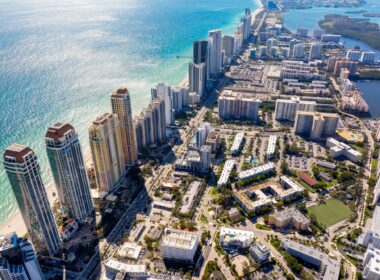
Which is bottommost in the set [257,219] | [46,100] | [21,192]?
[257,219]

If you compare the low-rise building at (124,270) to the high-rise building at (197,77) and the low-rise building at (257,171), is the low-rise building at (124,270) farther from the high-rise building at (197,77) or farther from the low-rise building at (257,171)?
the high-rise building at (197,77)

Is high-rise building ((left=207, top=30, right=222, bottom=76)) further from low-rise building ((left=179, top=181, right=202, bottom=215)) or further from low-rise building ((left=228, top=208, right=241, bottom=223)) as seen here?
low-rise building ((left=228, top=208, right=241, bottom=223))

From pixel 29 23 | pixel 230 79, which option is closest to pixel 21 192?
pixel 230 79

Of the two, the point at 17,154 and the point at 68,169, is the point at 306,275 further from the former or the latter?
the point at 17,154

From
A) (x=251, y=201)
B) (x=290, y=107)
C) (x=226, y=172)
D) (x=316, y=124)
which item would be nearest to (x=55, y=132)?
(x=226, y=172)

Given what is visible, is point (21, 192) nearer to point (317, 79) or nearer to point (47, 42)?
point (317, 79)

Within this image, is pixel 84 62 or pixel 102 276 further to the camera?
pixel 84 62

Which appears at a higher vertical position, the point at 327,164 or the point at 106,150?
the point at 106,150
